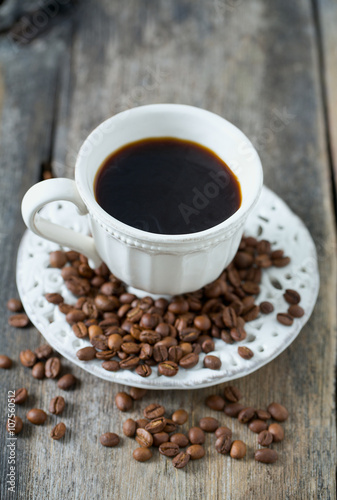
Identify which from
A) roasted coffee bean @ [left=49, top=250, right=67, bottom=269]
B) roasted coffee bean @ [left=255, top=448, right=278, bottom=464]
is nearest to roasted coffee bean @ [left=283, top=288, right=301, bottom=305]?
roasted coffee bean @ [left=255, top=448, right=278, bottom=464]

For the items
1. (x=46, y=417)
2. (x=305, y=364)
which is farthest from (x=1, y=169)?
(x=305, y=364)

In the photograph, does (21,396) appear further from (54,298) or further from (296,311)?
(296,311)

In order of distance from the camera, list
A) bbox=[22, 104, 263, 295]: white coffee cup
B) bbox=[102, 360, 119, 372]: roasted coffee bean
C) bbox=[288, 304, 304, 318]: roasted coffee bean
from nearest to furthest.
Answer: bbox=[22, 104, 263, 295]: white coffee cup, bbox=[102, 360, 119, 372]: roasted coffee bean, bbox=[288, 304, 304, 318]: roasted coffee bean

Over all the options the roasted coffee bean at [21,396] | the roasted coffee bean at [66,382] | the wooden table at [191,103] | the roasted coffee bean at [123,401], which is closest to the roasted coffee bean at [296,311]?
the wooden table at [191,103]

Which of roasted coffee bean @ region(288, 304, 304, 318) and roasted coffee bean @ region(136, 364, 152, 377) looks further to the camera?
roasted coffee bean @ region(288, 304, 304, 318)

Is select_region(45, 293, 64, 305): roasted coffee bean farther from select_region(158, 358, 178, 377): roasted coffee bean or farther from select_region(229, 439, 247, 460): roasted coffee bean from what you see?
select_region(229, 439, 247, 460): roasted coffee bean

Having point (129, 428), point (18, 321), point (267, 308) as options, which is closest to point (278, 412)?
point (267, 308)

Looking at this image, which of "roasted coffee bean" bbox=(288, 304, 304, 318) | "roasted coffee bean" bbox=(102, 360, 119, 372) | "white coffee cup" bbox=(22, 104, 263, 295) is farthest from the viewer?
"roasted coffee bean" bbox=(288, 304, 304, 318)
